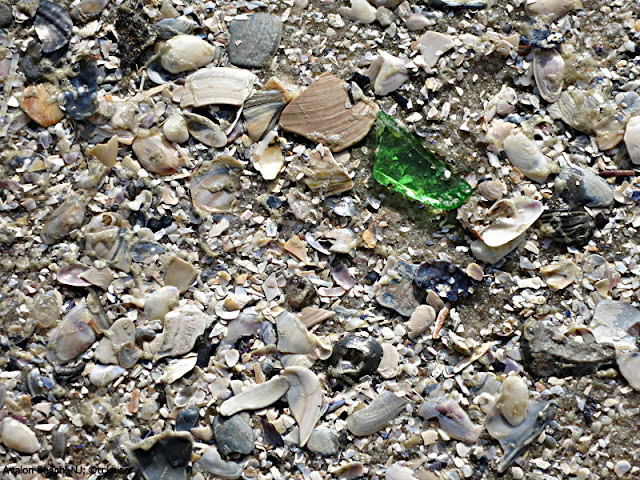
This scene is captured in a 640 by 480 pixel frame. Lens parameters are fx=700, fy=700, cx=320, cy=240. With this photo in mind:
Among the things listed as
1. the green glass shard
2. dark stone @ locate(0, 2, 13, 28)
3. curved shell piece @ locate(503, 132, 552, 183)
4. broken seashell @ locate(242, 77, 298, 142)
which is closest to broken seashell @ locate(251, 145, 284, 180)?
broken seashell @ locate(242, 77, 298, 142)

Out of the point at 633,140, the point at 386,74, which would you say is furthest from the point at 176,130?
the point at 633,140

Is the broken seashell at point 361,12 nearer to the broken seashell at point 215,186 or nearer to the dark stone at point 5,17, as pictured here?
the broken seashell at point 215,186

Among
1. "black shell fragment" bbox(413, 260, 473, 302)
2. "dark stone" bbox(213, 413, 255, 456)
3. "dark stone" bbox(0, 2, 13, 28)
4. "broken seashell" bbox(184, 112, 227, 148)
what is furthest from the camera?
"dark stone" bbox(0, 2, 13, 28)

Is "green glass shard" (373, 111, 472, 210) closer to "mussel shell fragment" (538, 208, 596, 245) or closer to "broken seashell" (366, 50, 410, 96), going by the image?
"broken seashell" (366, 50, 410, 96)

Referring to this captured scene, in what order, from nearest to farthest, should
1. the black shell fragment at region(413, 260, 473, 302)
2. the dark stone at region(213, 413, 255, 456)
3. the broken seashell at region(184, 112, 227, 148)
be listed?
the dark stone at region(213, 413, 255, 456)
the black shell fragment at region(413, 260, 473, 302)
the broken seashell at region(184, 112, 227, 148)

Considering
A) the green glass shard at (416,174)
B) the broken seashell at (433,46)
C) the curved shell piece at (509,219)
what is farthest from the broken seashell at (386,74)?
the curved shell piece at (509,219)

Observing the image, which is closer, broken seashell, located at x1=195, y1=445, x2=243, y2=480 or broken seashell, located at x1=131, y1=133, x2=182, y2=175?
broken seashell, located at x1=195, y1=445, x2=243, y2=480

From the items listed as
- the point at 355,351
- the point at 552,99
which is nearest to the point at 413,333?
the point at 355,351

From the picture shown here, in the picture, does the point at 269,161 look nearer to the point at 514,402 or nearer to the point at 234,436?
the point at 234,436
